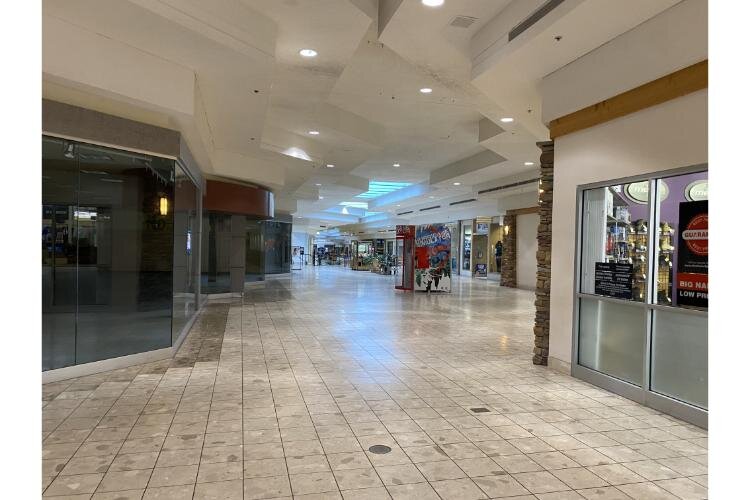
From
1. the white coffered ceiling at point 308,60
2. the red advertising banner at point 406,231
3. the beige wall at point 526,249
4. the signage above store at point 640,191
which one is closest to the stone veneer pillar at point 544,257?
the white coffered ceiling at point 308,60

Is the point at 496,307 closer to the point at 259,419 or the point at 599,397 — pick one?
the point at 599,397

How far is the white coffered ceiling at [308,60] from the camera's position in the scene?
14.5 feet

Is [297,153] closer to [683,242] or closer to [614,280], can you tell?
[614,280]

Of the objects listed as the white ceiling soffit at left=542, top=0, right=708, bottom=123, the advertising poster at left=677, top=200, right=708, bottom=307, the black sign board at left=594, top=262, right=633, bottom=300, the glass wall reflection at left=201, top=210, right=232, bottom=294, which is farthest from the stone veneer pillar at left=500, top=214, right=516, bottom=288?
the advertising poster at left=677, top=200, right=708, bottom=307

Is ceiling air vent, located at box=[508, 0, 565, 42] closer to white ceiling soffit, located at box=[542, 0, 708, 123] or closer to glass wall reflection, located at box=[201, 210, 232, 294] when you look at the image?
white ceiling soffit, located at box=[542, 0, 708, 123]

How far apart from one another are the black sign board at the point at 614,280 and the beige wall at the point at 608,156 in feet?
1.24

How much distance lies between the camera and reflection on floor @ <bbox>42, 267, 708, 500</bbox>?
3.03 m

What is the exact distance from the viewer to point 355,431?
3875 mm

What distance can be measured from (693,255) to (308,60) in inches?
200

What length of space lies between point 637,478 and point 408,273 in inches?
541

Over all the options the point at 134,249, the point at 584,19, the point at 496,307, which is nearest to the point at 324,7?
the point at 584,19

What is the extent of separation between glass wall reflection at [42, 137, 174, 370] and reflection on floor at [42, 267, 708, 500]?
55 cm

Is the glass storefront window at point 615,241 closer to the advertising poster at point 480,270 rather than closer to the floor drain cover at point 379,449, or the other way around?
the floor drain cover at point 379,449
